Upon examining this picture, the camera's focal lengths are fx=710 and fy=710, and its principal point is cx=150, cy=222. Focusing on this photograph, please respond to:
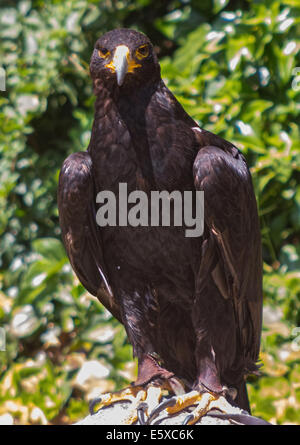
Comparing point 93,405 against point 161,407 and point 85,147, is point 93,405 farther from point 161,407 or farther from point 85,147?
point 85,147

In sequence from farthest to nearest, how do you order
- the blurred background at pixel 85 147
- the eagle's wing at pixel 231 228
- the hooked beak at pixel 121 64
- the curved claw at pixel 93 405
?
the blurred background at pixel 85 147 < the curved claw at pixel 93 405 < the eagle's wing at pixel 231 228 < the hooked beak at pixel 121 64

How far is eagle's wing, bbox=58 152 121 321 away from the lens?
235 centimetres

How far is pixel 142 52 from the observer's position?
2238 mm

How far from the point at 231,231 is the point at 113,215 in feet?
1.28

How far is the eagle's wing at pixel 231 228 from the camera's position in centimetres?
226

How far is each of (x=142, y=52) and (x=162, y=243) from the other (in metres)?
0.61

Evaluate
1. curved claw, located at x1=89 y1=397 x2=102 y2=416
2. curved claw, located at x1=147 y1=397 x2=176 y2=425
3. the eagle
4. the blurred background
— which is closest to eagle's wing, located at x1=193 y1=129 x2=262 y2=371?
the eagle

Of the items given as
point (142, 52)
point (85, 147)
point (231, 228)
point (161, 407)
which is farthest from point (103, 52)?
point (85, 147)

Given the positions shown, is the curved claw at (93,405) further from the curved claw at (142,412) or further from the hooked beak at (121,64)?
the hooked beak at (121,64)

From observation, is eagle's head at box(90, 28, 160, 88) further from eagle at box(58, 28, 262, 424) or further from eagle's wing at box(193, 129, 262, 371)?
eagle's wing at box(193, 129, 262, 371)

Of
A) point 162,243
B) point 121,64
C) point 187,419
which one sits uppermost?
point 121,64

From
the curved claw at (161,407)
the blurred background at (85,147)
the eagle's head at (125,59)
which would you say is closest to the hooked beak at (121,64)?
the eagle's head at (125,59)

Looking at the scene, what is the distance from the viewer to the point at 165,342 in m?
2.56

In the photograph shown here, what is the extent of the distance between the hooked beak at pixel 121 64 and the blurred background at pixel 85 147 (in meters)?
1.47
